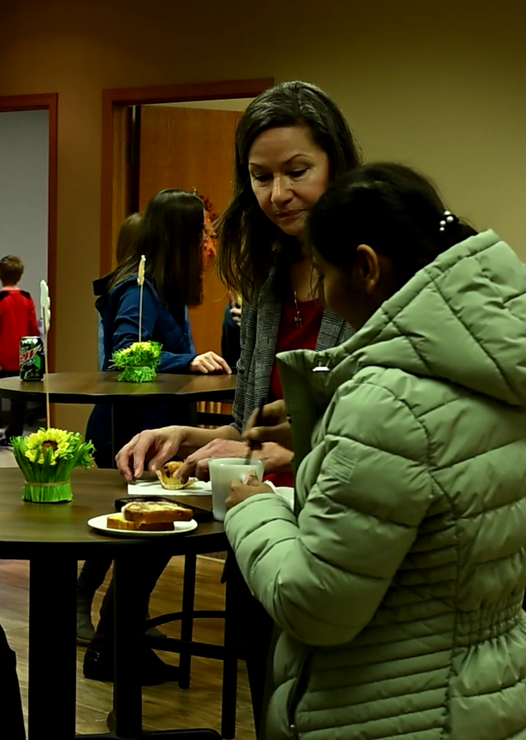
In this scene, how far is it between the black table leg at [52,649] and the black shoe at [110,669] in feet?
4.47

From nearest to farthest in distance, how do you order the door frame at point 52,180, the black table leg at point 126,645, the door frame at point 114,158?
the black table leg at point 126,645, the door frame at point 114,158, the door frame at point 52,180

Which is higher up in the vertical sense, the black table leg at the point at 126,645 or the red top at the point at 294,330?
the red top at the point at 294,330

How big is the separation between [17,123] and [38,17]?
401 centimetres

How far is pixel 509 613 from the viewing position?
1.29m

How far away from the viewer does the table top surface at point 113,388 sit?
3.43 meters

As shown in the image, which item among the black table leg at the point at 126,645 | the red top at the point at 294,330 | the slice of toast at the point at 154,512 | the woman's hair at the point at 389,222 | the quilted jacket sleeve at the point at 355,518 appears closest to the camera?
the quilted jacket sleeve at the point at 355,518

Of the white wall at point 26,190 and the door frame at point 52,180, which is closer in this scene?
the door frame at point 52,180

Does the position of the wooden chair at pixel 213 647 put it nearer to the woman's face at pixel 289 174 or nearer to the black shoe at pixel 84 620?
the black shoe at pixel 84 620

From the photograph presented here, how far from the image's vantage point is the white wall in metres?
10.7

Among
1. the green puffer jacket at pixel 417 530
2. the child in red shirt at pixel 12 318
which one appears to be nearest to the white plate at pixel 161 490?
the green puffer jacket at pixel 417 530

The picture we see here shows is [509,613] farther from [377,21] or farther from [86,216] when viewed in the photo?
[86,216]

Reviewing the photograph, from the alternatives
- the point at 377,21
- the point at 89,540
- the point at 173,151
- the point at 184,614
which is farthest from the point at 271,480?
the point at 173,151

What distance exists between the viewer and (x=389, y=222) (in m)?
1.29

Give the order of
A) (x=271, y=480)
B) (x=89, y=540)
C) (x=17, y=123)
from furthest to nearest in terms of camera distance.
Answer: (x=17, y=123), (x=271, y=480), (x=89, y=540)
